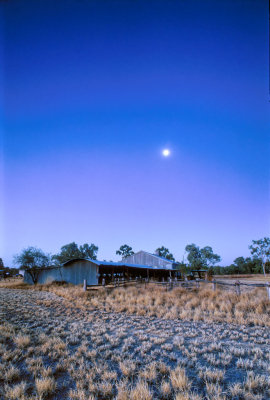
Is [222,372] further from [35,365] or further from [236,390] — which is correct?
[35,365]

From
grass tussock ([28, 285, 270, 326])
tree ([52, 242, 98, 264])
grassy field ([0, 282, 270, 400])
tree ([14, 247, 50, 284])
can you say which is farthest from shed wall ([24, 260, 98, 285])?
tree ([52, 242, 98, 264])

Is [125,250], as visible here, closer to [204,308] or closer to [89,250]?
[89,250]

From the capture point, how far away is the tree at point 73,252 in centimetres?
5865

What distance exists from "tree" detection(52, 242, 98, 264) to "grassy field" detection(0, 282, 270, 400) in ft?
172

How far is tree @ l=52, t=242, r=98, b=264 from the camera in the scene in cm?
5865

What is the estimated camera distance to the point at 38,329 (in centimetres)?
749

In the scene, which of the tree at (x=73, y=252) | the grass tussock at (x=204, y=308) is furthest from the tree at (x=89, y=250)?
the grass tussock at (x=204, y=308)

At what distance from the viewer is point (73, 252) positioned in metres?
60.4

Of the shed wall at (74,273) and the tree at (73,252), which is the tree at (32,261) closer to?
the shed wall at (74,273)

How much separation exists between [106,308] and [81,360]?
23.2 ft

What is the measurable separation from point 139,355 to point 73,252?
5991 cm

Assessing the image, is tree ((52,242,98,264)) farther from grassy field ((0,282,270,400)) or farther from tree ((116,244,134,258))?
grassy field ((0,282,270,400))

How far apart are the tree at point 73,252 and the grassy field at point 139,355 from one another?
52390 mm

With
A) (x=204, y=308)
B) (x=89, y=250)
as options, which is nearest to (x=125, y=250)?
(x=89, y=250)
